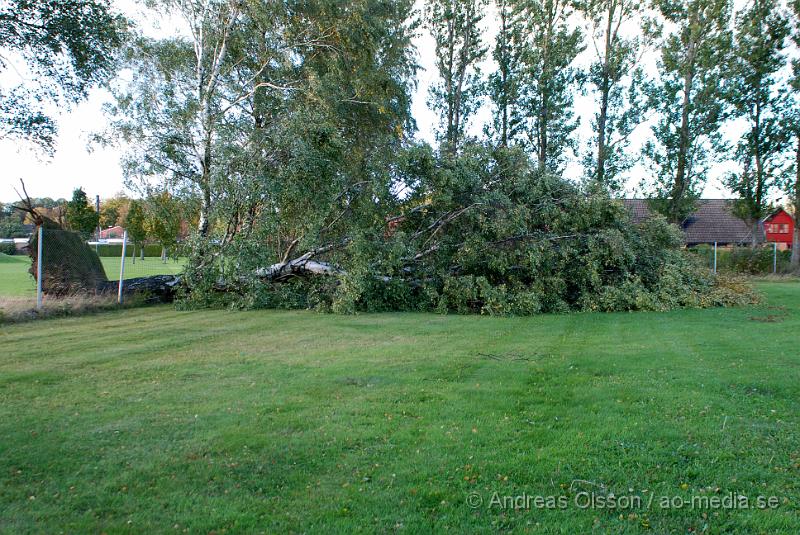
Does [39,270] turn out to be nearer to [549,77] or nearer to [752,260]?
[549,77]

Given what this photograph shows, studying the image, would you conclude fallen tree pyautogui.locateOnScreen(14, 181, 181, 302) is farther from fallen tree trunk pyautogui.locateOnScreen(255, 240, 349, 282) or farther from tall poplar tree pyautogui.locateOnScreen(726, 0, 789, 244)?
tall poplar tree pyautogui.locateOnScreen(726, 0, 789, 244)

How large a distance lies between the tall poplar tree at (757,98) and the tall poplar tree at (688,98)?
1.06 meters

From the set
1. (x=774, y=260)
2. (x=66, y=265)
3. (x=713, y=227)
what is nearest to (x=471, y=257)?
(x=66, y=265)

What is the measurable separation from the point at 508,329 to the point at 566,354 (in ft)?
9.79

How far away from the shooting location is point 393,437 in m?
4.59

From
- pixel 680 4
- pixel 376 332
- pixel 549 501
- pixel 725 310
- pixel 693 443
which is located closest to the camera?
pixel 549 501

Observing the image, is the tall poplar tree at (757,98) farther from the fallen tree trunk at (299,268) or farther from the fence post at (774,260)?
the fallen tree trunk at (299,268)

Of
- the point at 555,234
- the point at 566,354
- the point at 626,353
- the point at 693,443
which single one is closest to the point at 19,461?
the point at 693,443

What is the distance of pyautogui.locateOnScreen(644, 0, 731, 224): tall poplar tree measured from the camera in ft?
79.9

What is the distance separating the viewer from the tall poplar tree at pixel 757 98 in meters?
25.3

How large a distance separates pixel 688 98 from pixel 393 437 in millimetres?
26710

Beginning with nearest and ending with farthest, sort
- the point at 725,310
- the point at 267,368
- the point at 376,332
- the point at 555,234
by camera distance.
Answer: the point at 267,368
the point at 376,332
the point at 725,310
the point at 555,234

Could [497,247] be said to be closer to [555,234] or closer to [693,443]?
[555,234]

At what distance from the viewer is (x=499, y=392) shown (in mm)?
5984
